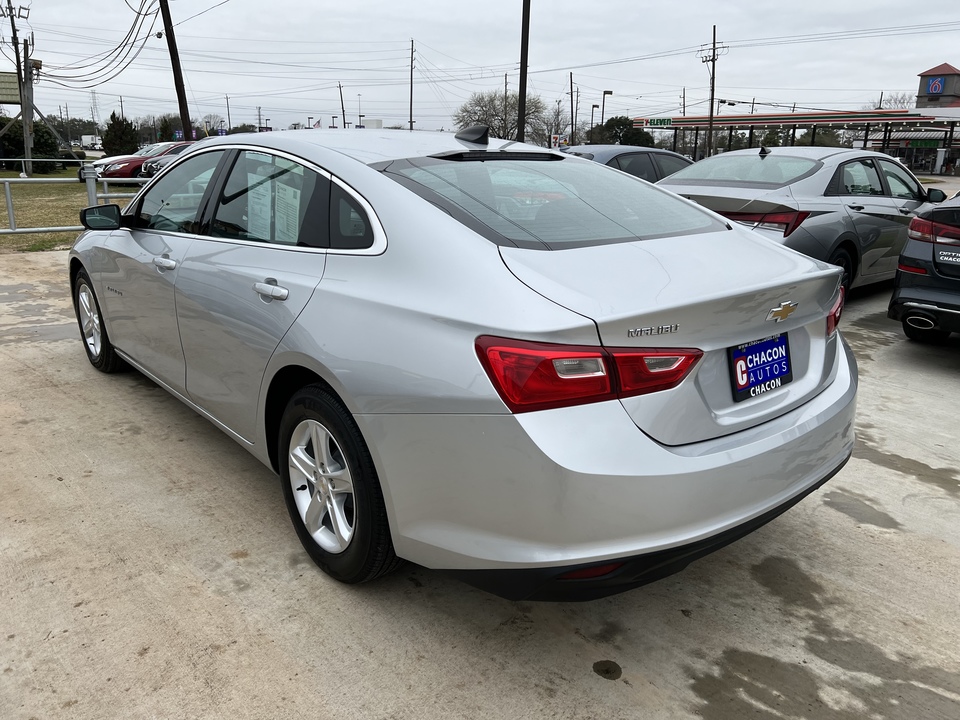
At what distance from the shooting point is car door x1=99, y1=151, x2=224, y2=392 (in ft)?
11.5

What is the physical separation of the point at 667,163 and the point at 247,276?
9.00m

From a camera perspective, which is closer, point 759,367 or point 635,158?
point 759,367

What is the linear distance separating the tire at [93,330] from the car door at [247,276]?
5.27 ft

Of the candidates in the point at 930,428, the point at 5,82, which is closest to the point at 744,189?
the point at 930,428

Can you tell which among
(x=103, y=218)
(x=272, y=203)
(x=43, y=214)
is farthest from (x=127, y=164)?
(x=272, y=203)

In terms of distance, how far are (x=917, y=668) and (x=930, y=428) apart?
7.84ft

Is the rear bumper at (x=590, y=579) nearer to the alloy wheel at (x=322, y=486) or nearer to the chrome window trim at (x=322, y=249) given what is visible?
the alloy wheel at (x=322, y=486)

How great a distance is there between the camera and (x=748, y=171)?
23.0 ft

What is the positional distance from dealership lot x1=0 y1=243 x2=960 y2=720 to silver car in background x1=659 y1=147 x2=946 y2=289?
3042 mm

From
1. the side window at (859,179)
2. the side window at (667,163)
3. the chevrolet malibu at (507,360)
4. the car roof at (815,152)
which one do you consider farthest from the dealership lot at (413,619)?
the side window at (667,163)

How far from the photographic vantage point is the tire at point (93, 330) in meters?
4.69

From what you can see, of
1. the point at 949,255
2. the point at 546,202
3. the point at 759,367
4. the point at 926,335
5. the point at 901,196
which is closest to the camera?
the point at 759,367

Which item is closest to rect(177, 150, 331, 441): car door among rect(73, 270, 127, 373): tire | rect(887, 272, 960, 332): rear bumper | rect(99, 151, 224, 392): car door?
rect(99, 151, 224, 392): car door

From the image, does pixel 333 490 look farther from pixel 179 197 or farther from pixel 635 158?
pixel 635 158
